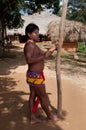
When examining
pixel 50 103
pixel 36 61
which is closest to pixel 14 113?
pixel 50 103

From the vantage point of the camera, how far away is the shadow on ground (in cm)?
517

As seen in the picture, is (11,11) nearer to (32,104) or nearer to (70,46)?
(70,46)

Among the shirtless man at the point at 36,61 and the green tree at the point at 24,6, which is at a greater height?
the green tree at the point at 24,6

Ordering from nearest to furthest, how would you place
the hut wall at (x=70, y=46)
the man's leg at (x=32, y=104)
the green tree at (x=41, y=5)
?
the man's leg at (x=32, y=104), the green tree at (x=41, y=5), the hut wall at (x=70, y=46)

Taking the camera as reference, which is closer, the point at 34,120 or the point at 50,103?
the point at 34,120

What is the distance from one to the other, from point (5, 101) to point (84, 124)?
7.18ft

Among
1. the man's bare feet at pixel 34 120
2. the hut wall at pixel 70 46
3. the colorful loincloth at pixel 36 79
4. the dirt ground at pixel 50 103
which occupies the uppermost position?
the colorful loincloth at pixel 36 79

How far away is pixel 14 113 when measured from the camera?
593 cm

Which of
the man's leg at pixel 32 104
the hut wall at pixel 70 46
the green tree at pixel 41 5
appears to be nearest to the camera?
the man's leg at pixel 32 104

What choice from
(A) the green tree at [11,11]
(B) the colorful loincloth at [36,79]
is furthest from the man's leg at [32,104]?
(A) the green tree at [11,11]

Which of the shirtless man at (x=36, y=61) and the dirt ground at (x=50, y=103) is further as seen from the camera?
the dirt ground at (x=50, y=103)

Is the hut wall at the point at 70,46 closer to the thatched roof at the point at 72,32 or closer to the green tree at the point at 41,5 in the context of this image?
the thatched roof at the point at 72,32

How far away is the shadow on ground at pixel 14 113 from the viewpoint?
17.0 feet

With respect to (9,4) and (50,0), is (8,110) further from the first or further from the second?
(50,0)
